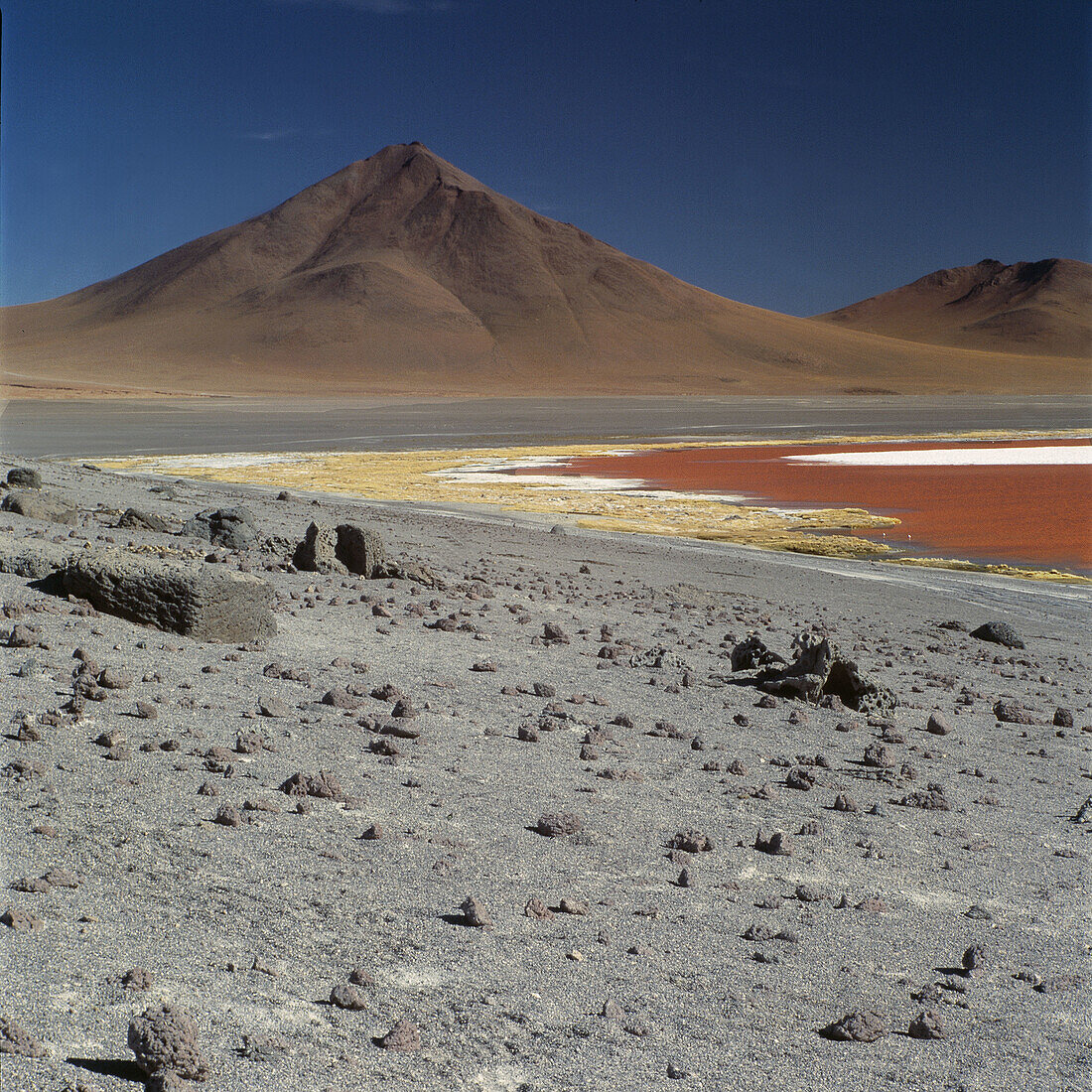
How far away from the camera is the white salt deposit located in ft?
103

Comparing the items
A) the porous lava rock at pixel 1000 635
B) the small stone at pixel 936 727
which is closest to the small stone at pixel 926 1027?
the small stone at pixel 936 727

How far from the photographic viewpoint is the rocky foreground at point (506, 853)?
278 centimetres

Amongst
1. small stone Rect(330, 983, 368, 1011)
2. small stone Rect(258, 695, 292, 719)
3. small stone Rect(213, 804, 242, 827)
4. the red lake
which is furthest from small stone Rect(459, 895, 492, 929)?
the red lake

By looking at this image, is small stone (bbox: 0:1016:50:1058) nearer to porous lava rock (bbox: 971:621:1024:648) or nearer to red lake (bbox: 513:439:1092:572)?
porous lava rock (bbox: 971:621:1024:648)

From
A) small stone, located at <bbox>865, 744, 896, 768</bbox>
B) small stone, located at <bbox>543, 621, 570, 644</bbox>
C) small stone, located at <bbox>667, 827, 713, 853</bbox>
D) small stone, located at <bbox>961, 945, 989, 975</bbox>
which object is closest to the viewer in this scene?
small stone, located at <bbox>961, 945, 989, 975</bbox>

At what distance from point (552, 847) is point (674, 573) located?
8763 mm

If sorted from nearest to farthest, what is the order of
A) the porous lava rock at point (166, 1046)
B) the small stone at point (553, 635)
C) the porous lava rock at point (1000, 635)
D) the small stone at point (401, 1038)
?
the porous lava rock at point (166, 1046)
the small stone at point (401, 1038)
the small stone at point (553, 635)
the porous lava rock at point (1000, 635)

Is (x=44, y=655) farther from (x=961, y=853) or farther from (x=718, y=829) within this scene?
(x=961, y=853)

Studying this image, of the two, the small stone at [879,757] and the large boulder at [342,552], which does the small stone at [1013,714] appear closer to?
the small stone at [879,757]

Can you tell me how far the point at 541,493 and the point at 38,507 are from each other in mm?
12562

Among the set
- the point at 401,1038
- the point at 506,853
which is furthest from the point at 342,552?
the point at 401,1038

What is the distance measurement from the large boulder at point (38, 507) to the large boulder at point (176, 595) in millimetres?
4778

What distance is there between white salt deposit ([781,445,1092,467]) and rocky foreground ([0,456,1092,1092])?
24802 mm

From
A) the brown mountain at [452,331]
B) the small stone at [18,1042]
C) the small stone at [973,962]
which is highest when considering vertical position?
the brown mountain at [452,331]
